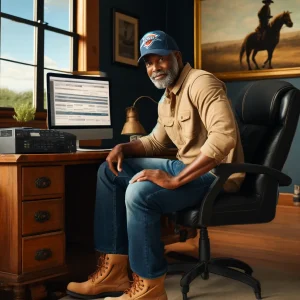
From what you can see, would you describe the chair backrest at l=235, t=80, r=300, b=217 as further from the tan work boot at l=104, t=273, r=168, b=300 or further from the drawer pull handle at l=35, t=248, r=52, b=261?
the drawer pull handle at l=35, t=248, r=52, b=261

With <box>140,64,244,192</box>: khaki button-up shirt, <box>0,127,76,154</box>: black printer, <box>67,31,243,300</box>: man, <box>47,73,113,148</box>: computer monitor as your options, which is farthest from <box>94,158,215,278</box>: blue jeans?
<box>47,73,113,148</box>: computer monitor

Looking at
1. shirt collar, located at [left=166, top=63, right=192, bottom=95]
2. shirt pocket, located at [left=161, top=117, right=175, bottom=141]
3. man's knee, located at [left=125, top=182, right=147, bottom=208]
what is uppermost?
shirt collar, located at [left=166, top=63, right=192, bottom=95]

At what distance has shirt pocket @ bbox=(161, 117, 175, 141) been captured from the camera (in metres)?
2.06

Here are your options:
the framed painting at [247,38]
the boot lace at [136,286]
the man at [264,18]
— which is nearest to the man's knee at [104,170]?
the boot lace at [136,286]

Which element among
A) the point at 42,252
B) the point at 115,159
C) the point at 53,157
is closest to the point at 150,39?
the point at 115,159

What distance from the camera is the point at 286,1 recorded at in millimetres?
4625

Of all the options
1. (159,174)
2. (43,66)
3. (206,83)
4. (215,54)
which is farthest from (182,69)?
(215,54)

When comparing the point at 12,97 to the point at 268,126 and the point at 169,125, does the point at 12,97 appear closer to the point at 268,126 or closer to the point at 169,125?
the point at 169,125

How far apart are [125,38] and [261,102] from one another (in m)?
2.70

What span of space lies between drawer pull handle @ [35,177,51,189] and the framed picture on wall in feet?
8.85

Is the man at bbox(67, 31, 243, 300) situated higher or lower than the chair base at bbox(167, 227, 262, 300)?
higher

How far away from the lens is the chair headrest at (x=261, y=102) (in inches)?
79.6

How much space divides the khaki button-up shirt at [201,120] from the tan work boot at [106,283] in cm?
53

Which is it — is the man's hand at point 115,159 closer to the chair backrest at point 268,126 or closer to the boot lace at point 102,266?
the boot lace at point 102,266
